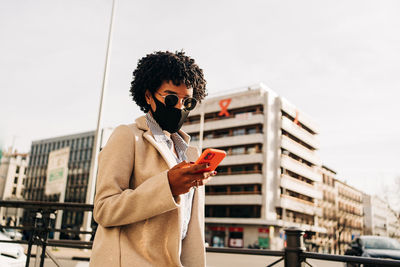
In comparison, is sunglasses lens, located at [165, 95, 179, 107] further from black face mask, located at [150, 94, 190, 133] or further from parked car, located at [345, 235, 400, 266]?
parked car, located at [345, 235, 400, 266]

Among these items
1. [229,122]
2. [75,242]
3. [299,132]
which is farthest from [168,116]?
[299,132]

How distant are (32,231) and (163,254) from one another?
3.31 meters

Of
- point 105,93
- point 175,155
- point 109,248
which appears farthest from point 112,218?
point 105,93

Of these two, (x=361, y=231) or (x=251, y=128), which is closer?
(x=251, y=128)

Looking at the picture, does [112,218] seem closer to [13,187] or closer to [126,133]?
[126,133]

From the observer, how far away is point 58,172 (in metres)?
18.1

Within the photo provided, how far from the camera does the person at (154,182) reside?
1.37 meters

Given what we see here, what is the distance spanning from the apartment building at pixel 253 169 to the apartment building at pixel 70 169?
31.3 metres

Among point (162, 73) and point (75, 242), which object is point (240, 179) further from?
point (162, 73)

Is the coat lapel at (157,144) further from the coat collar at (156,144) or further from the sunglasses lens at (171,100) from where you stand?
the sunglasses lens at (171,100)

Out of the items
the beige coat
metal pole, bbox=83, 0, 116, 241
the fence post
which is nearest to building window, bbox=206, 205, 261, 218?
metal pole, bbox=83, 0, 116, 241

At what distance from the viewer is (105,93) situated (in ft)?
49.5

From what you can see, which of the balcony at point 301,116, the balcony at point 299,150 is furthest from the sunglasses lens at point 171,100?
the balcony at point 301,116

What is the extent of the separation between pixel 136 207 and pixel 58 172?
18.2 m
